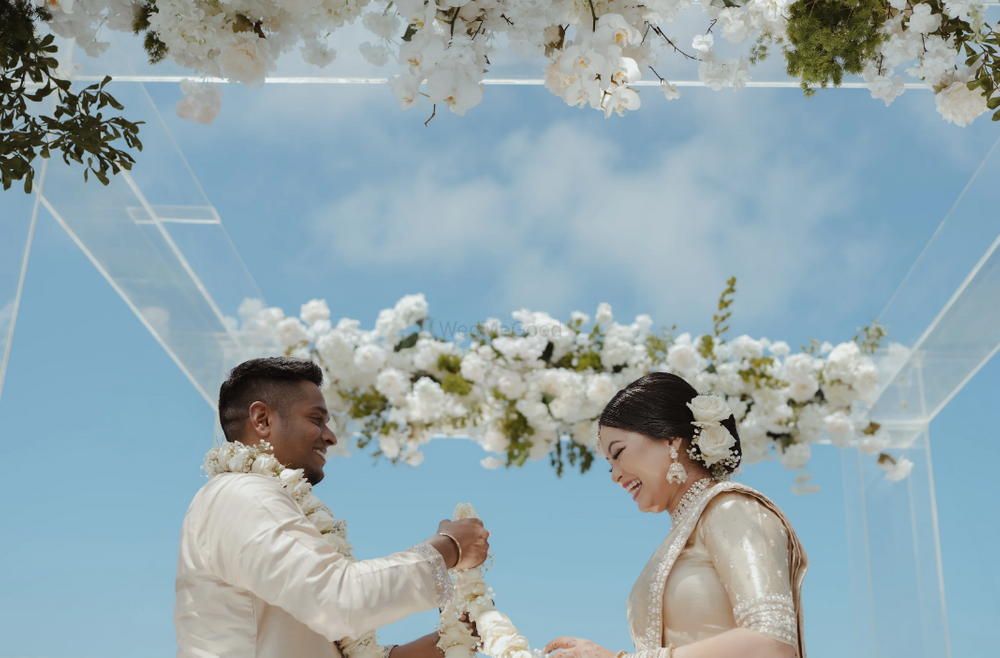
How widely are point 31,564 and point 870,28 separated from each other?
14.1ft

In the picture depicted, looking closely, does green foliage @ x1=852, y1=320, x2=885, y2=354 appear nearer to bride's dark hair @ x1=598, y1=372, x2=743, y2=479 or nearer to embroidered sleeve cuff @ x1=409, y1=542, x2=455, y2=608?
bride's dark hair @ x1=598, y1=372, x2=743, y2=479

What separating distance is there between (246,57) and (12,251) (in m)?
1.61

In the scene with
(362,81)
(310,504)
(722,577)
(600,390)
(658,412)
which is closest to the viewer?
(722,577)

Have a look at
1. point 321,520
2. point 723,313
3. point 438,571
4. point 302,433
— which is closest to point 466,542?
point 438,571

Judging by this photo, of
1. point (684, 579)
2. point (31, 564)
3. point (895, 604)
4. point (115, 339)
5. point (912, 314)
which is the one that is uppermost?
point (912, 314)

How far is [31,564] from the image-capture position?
166 inches

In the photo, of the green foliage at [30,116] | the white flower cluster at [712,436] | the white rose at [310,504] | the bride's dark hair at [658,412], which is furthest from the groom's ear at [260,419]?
the white flower cluster at [712,436]

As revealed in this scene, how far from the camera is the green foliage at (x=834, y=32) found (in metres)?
2.35

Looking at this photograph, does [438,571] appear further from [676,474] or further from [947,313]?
[947,313]

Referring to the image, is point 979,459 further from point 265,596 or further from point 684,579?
point 265,596

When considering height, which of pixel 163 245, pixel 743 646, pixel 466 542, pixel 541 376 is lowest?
pixel 743 646

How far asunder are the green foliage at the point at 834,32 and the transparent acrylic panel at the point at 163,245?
3.25 m

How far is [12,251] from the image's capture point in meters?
3.34

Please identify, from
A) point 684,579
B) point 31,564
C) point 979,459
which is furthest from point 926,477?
point 31,564
